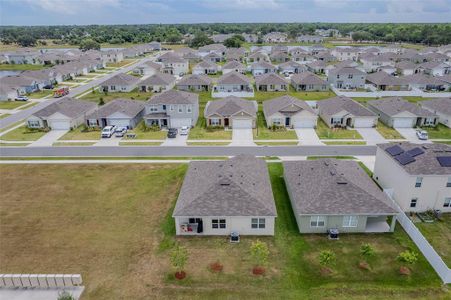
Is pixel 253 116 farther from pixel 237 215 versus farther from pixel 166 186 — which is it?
pixel 237 215

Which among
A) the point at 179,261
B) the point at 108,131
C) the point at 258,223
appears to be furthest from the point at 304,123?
the point at 179,261

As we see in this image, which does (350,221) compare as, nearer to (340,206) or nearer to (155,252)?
(340,206)

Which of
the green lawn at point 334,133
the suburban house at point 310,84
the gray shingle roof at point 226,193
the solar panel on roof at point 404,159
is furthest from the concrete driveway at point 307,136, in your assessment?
the suburban house at point 310,84

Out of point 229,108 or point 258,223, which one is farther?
point 229,108

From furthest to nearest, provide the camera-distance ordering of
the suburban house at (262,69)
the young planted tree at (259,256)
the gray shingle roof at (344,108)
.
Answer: the suburban house at (262,69), the gray shingle roof at (344,108), the young planted tree at (259,256)

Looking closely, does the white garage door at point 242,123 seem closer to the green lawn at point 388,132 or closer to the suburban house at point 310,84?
the green lawn at point 388,132

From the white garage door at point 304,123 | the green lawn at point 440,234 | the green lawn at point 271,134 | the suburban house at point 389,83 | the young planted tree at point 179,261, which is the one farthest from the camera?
the suburban house at point 389,83

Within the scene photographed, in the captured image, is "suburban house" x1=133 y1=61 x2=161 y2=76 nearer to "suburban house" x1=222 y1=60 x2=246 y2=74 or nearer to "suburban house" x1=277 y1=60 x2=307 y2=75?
"suburban house" x1=222 y1=60 x2=246 y2=74
